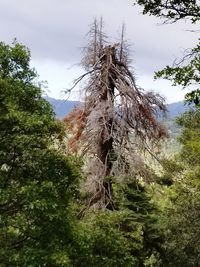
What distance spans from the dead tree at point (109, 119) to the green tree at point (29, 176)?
790cm

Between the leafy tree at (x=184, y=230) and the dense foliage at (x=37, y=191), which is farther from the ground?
the dense foliage at (x=37, y=191)

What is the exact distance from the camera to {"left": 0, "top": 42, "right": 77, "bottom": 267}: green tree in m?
13.9

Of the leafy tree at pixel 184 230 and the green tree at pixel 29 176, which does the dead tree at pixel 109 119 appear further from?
the green tree at pixel 29 176

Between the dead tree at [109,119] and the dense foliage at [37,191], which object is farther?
the dead tree at [109,119]

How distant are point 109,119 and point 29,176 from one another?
9.33m

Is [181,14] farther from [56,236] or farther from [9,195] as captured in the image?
[56,236]

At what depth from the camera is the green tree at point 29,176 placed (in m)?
13.9

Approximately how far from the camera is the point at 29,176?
15273 mm

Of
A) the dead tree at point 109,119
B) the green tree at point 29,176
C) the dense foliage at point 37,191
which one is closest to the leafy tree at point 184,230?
the dead tree at point 109,119

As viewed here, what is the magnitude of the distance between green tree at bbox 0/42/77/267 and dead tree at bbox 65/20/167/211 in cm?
790

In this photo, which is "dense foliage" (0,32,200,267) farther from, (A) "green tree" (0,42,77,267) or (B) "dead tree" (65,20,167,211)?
(B) "dead tree" (65,20,167,211)

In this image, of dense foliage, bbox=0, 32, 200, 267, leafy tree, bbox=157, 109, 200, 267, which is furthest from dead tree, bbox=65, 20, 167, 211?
dense foliage, bbox=0, 32, 200, 267

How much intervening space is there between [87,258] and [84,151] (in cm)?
978

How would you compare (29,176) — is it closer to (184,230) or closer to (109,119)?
(109,119)
